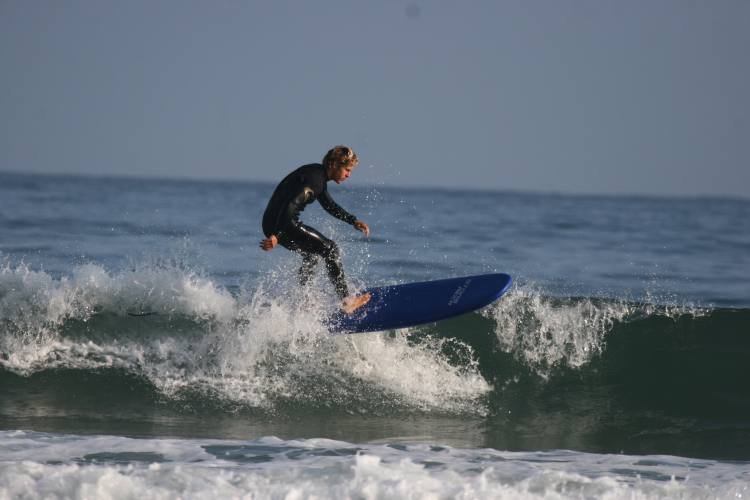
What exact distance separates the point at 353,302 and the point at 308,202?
3.26 ft

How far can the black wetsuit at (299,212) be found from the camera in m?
7.32

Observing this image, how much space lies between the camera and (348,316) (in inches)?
307

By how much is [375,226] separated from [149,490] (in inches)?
580

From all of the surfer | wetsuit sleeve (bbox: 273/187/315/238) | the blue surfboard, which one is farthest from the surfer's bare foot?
wetsuit sleeve (bbox: 273/187/315/238)

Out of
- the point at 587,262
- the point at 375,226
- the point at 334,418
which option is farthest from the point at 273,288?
the point at 375,226

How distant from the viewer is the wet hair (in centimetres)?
733

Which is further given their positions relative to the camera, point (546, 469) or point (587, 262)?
point (587, 262)

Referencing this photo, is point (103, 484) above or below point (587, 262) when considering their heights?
below

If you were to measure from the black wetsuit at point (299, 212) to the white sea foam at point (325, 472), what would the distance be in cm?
167

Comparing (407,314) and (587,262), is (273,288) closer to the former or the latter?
(407,314)

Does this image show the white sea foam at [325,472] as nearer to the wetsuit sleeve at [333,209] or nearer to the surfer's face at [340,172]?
the wetsuit sleeve at [333,209]

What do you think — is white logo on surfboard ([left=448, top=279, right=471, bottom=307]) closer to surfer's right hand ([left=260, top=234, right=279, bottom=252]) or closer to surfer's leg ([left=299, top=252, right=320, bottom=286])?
surfer's leg ([left=299, top=252, right=320, bottom=286])

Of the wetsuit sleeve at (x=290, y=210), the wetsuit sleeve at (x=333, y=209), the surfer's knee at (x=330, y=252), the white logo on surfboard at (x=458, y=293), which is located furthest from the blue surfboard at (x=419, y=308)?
the wetsuit sleeve at (x=290, y=210)

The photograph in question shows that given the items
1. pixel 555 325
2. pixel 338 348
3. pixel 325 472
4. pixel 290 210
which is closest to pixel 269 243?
pixel 290 210
